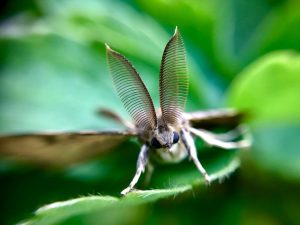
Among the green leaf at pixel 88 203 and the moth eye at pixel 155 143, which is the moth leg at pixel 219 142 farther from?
the green leaf at pixel 88 203

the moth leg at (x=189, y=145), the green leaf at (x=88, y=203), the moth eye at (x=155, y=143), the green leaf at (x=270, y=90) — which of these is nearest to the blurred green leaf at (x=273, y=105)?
the green leaf at (x=270, y=90)

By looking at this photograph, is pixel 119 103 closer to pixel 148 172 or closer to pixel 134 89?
pixel 148 172

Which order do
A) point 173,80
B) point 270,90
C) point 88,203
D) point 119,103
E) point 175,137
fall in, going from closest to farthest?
point 88,203, point 173,80, point 175,137, point 270,90, point 119,103

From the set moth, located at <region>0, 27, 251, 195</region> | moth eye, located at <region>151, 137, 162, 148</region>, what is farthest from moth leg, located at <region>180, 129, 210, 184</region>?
moth eye, located at <region>151, 137, 162, 148</region>

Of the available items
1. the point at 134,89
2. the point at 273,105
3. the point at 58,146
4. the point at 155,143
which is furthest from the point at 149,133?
the point at 273,105

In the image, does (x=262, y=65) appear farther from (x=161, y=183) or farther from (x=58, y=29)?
(x=58, y=29)

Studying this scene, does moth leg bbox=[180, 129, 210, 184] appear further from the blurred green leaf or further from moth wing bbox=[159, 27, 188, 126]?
the blurred green leaf
